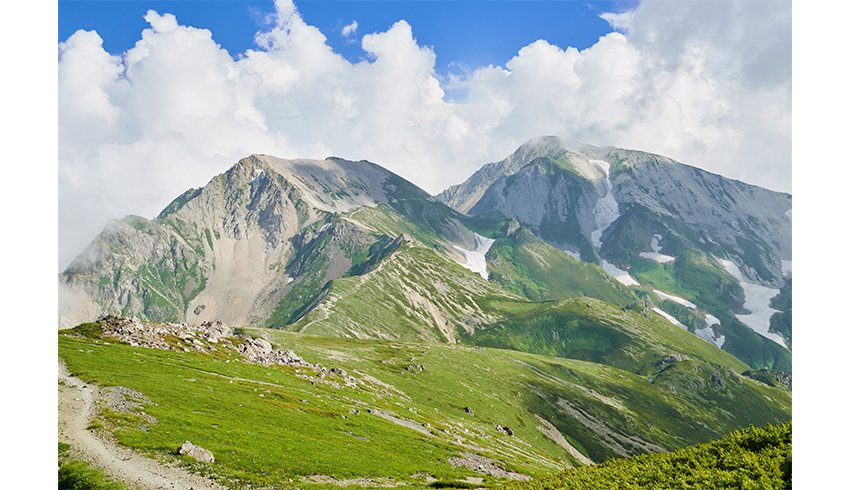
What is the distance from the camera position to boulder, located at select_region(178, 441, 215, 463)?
113 ft

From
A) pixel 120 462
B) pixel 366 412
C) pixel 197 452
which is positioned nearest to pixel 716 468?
pixel 197 452

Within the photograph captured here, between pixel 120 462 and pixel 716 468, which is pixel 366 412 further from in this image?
pixel 716 468

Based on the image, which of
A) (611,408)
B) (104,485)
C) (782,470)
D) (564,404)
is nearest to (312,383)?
(104,485)

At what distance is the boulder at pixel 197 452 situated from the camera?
1362 inches

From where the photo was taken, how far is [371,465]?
44875 millimetres

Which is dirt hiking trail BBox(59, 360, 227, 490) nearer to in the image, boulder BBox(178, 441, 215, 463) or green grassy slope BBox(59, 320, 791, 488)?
green grassy slope BBox(59, 320, 791, 488)

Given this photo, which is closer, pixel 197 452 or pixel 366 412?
pixel 197 452

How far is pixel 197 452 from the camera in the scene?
1377 inches

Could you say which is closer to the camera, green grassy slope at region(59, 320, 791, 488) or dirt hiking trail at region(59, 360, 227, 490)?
dirt hiking trail at region(59, 360, 227, 490)

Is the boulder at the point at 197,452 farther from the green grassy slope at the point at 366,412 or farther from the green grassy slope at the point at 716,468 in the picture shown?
the green grassy slope at the point at 716,468

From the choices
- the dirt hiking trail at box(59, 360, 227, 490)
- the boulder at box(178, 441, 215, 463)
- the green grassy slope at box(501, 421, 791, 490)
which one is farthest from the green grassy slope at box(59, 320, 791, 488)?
the green grassy slope at box(501, 421, 791, 490)

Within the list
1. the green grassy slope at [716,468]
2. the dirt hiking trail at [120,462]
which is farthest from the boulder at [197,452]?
the green grassy slope at [716,468]
